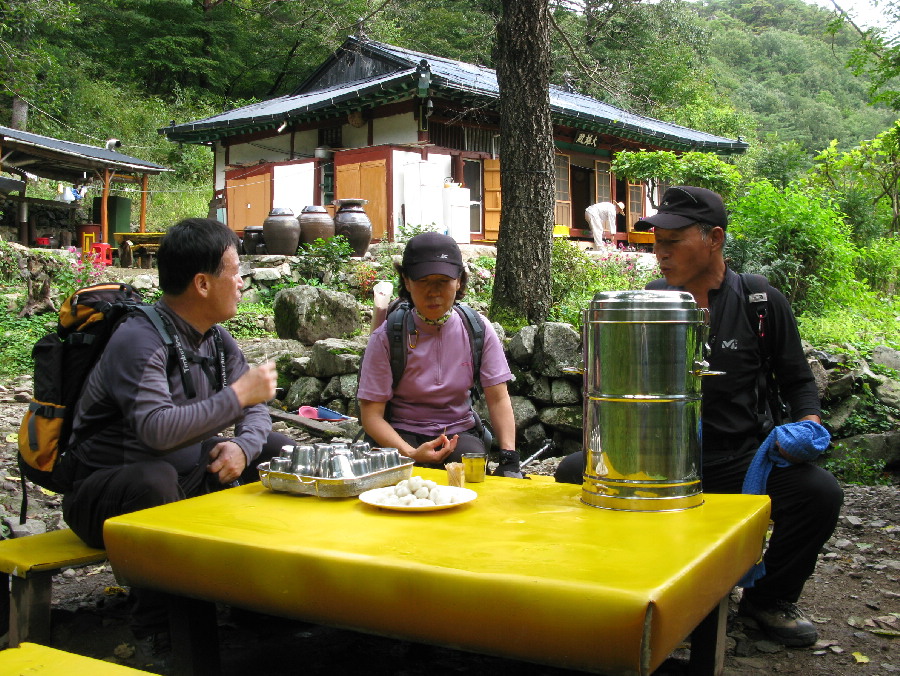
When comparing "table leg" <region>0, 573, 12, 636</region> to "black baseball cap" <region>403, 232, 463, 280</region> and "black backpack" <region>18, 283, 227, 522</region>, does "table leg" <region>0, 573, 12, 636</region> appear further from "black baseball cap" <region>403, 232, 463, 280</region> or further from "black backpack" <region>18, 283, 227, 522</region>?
"black baseball cap" <region>403, 232, 463, 280</region>

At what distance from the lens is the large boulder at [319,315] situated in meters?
7.55

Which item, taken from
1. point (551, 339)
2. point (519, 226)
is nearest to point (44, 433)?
point (551, 339)

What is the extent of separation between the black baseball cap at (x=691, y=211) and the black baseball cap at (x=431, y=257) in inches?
29.4

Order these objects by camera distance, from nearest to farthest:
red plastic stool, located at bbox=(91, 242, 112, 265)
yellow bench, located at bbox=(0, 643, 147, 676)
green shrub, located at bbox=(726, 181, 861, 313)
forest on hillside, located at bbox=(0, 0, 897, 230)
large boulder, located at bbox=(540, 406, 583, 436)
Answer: yellow bench, located at bbox=(0, 643, 147, 676) < large boulder, located at bbox=(540, 406, 583, 436) < green shrub, located at bbox=(726, 181, 861, 313) < red plastic stool, located at bbox=(91, 242, 112, 265) < forest on hillside, located at bbox=(0, 0, 897, 230)

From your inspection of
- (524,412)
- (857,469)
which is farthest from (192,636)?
(857,469)

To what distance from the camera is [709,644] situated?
2.04m

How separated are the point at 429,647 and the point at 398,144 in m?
13.0

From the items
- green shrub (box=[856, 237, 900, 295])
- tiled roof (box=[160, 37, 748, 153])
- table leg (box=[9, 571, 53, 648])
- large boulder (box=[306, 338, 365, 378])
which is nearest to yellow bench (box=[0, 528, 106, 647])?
table leg (box=[9, 571, 53, 648])

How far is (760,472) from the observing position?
2.40m

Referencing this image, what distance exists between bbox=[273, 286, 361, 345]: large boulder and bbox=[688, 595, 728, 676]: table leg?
5774mm

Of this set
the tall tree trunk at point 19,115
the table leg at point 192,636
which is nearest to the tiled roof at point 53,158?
the tall tree trunk at point 19,115

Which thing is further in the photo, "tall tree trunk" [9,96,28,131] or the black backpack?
"tall tree trunk" [9,96,28,131]

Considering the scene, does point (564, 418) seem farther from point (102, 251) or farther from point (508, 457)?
point (102, 251)

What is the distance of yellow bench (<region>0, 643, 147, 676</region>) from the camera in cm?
132
